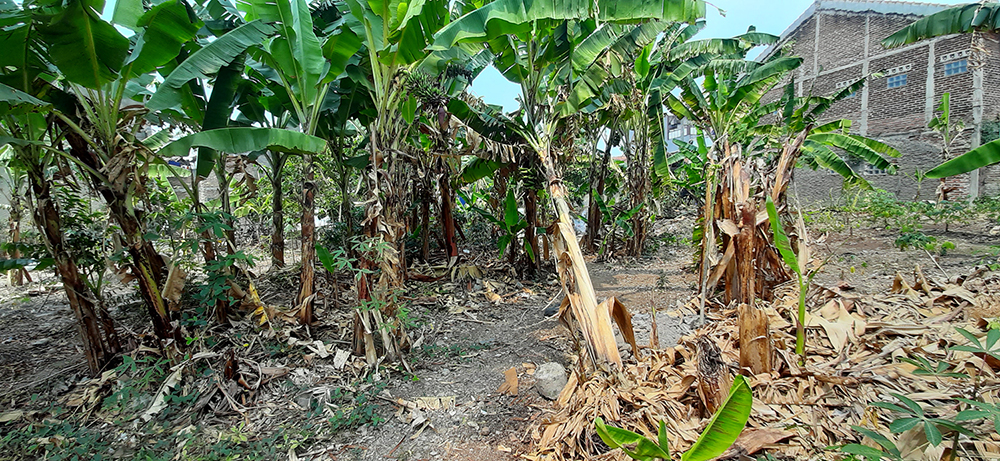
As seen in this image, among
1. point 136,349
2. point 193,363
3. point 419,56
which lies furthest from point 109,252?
point 419,56

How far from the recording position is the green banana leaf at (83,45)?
2453 millimetres

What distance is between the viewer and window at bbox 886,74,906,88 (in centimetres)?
1241

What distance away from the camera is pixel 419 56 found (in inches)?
141

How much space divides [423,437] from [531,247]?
150 inches

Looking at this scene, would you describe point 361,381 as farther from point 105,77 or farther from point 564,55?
point 564,55

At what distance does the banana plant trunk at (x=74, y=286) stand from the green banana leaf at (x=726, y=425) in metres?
4.47

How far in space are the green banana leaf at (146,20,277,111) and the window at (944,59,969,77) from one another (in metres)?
17.4

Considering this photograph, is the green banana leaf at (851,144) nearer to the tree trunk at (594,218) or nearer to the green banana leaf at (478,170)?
the tree trunk at (594,218)

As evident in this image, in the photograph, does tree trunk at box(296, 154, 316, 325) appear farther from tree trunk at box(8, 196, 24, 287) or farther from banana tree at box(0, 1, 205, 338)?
tree trunk at box(8, 196, 24, 287)

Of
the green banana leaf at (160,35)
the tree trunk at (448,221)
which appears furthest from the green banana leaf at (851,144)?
the green banana leaf at (160,35)

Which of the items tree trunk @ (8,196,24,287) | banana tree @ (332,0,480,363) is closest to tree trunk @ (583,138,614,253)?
banana tree @ (332,0,480,363)

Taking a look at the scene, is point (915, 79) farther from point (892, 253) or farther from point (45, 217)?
point (45, 217)

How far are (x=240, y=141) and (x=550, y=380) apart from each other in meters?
2.92

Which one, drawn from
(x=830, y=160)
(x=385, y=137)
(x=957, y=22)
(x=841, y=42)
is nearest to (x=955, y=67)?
(x=841, y=42)
